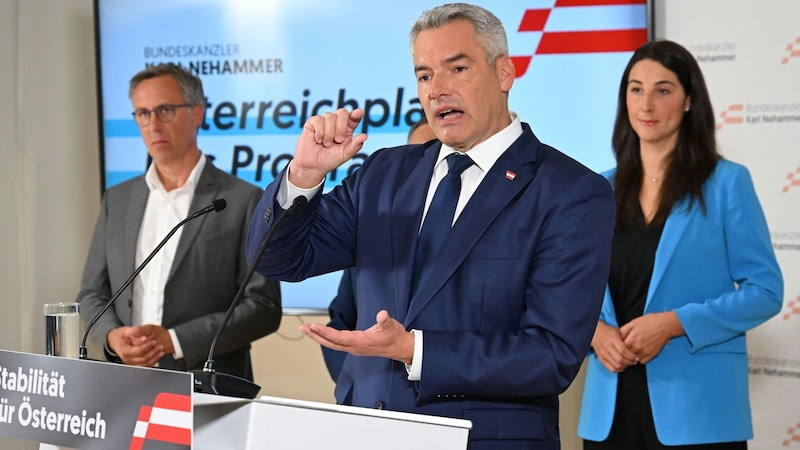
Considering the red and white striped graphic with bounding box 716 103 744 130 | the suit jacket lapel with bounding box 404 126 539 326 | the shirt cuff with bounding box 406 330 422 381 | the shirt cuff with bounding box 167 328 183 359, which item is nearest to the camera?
the shirt cuff with bounding box 406 330 422 381

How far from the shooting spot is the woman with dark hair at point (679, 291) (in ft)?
9.23

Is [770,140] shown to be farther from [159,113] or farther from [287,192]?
[287,192]

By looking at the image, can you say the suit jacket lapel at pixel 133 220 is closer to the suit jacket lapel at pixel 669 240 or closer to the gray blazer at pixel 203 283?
the gray blazer at pixel 203 283

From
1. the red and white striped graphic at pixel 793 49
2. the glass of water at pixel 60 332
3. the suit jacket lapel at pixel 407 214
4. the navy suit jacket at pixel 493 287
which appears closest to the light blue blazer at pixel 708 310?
the navy suit jacket at pixel 493 287

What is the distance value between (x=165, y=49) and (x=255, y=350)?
1.55 m

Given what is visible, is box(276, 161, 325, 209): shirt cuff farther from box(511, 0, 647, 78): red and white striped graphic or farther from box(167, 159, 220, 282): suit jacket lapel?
box(511, 0, 647, 78): red and white striped graphic

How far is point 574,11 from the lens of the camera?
411cm

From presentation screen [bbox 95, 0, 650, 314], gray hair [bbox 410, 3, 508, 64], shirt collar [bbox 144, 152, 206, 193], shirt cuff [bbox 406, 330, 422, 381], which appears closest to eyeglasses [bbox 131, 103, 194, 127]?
shirt collar [bbox 144, 152, 206, 193]

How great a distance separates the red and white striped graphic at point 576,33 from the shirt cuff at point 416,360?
8.46 feet

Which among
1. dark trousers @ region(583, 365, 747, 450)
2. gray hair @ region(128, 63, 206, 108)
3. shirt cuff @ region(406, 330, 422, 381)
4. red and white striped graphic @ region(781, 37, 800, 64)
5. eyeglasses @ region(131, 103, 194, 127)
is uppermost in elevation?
red and white striped graphic @ region(781, 37, 800, 64)

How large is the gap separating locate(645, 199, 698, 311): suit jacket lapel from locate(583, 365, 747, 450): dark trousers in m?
0.24

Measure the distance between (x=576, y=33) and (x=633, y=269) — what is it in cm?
151

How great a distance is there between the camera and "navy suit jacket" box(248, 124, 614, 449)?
1872 millimetres

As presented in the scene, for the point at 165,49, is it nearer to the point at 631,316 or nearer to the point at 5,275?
the point at 5,275
